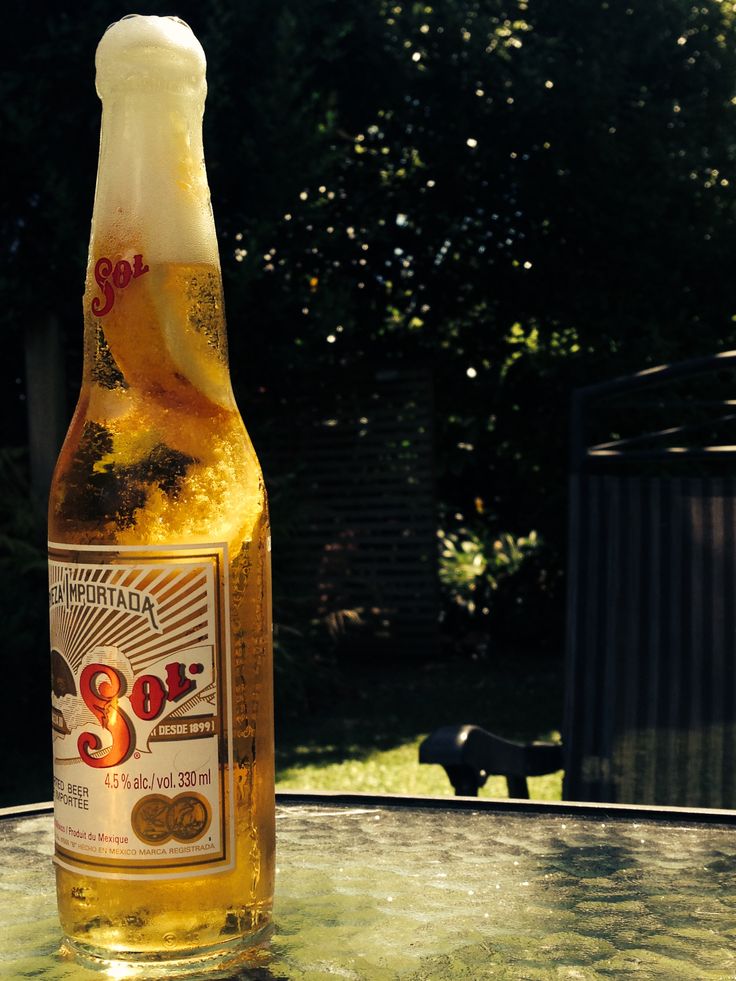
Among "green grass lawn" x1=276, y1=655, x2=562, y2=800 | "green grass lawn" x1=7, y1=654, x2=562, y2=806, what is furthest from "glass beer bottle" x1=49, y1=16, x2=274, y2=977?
"green grass lawn" x1=276, y1=655, x2=562, y2=800

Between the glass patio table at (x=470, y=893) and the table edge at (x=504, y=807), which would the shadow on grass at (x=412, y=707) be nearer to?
the table edge at (x=504, y=807)

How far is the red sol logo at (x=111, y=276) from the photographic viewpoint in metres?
1.00

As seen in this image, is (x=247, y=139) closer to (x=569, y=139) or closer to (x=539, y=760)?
(x=569, y=139)

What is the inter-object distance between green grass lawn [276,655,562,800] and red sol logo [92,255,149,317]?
3626mm

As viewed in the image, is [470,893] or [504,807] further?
[504,807]

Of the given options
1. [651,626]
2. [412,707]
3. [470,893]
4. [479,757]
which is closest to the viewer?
[470,893]

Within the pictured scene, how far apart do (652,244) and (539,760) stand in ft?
25.4

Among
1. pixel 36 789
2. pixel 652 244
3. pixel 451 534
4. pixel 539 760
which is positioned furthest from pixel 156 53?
pixel 451 534

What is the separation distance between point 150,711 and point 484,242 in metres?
9.50

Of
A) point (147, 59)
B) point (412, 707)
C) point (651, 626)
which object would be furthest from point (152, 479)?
point (412, 707)

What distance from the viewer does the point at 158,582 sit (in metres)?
0.93

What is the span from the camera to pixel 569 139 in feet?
→ 31.3

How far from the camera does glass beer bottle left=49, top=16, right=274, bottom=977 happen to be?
0.93m

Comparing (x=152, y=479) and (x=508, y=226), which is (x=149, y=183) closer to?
(x=152, y=479)
